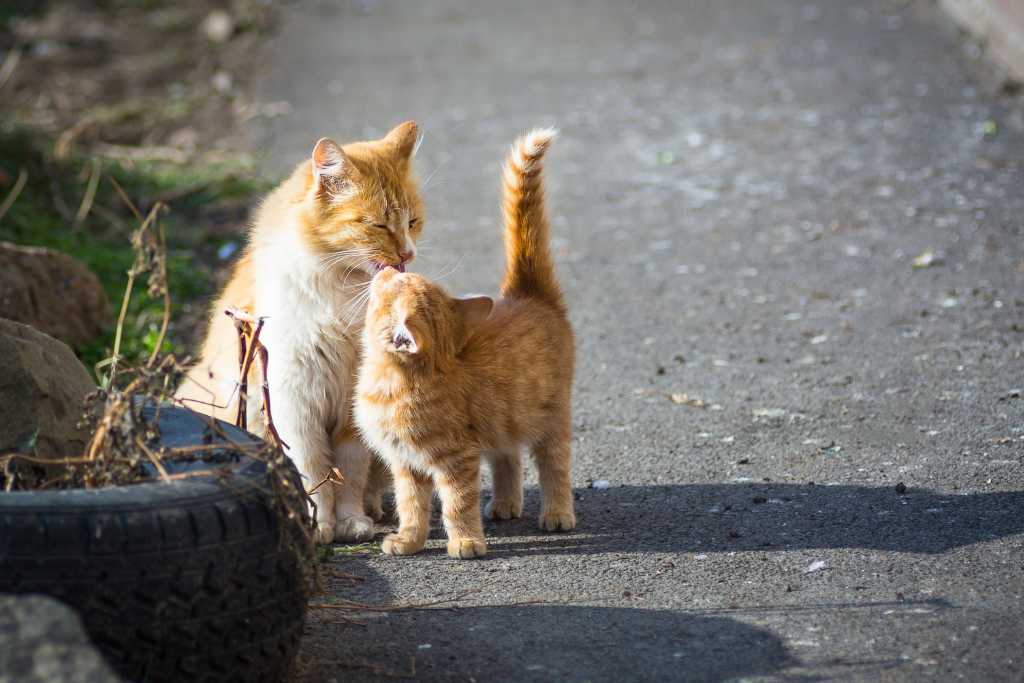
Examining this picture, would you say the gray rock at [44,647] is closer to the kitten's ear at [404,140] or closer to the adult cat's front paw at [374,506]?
the adult cat's front paw at [374,506]

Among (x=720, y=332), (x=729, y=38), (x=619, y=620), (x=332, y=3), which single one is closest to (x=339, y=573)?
(x=619, y=620)

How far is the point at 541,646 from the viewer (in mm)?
3564

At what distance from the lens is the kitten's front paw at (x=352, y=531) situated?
14.8 ft

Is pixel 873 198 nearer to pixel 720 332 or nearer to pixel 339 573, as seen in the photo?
pixel 720 332

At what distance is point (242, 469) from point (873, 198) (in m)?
6.39

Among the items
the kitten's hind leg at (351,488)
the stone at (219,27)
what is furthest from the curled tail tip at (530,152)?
the stone at (219,27)

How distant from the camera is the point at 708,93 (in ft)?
38.0

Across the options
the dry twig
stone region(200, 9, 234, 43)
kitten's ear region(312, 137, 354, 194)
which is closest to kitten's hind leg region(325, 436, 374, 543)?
kitten's ear region(312, 137, 354, 194)

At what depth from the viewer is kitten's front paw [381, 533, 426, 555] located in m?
4.32

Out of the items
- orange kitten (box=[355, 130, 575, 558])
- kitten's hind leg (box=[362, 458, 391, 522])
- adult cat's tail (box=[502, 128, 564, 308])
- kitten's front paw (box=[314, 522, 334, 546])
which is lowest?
kitten's front paw (box=[314, 522, 334, 546])

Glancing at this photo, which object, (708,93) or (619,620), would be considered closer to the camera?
(619,620)

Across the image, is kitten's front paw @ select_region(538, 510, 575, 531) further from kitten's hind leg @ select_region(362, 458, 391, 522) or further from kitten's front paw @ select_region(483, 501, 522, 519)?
kitten's hind leg @ select_region(362, 458, 391, 522)

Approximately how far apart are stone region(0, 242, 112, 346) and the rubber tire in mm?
3750

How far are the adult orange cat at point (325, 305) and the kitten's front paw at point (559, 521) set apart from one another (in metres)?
0.65
